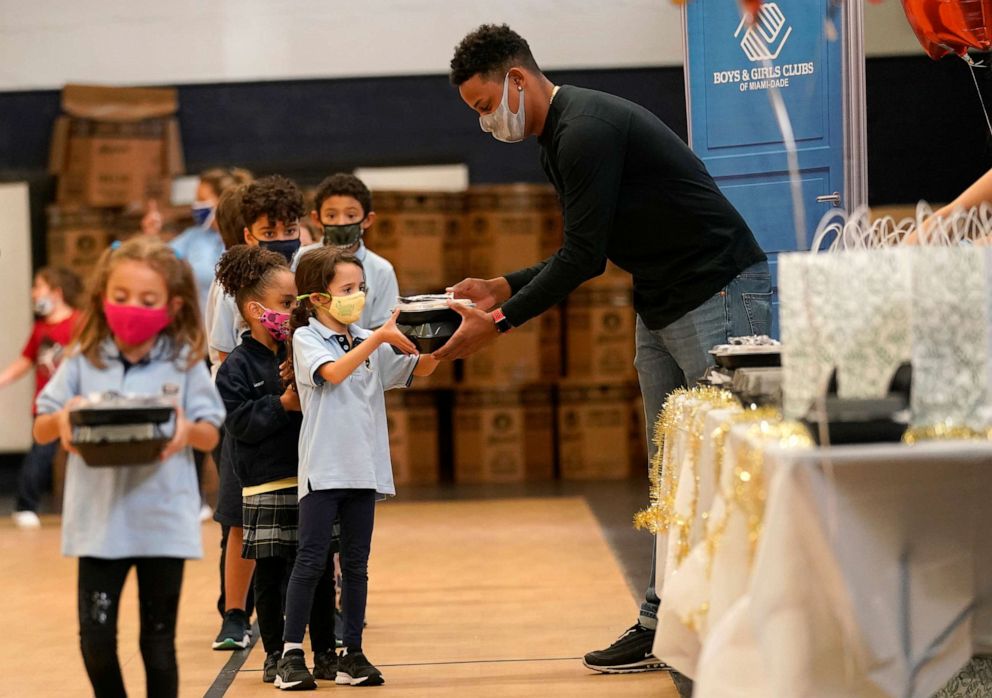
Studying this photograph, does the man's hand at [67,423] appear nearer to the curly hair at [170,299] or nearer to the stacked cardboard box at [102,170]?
the curly hair at [170,299]

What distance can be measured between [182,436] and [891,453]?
1.27 m

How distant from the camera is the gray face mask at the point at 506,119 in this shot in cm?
341

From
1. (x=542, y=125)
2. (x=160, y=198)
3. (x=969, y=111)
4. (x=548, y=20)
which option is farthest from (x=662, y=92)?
(x=542, y=125)

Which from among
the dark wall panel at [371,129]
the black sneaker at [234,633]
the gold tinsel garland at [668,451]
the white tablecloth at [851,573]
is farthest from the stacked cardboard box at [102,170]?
the white tablecloth at [851,573]

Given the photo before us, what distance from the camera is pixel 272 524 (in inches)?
139

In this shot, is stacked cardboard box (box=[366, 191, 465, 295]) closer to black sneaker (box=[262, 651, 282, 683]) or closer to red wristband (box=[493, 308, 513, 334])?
black sneaker (box=[262, 651, 282, 683])

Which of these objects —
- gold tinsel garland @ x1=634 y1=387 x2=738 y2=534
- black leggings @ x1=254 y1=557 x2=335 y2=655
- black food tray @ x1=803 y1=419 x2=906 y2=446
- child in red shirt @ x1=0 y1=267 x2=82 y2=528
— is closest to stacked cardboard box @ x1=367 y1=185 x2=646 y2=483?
child in red shirt @ x1=0 y1=267 x2=82 y2=528

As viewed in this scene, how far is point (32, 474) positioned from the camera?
7.04 m

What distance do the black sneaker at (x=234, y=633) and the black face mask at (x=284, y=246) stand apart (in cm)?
111

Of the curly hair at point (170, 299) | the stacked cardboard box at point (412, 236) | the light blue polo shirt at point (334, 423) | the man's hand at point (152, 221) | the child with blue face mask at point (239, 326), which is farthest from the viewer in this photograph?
the stacked cardboard box at point (412, 236)

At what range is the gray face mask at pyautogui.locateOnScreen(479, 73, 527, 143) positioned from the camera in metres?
3.41

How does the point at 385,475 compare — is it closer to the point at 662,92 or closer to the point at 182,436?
the point at 182,436

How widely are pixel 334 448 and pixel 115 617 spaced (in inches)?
35.4

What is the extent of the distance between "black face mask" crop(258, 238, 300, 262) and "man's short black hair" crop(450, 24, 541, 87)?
938 mm
